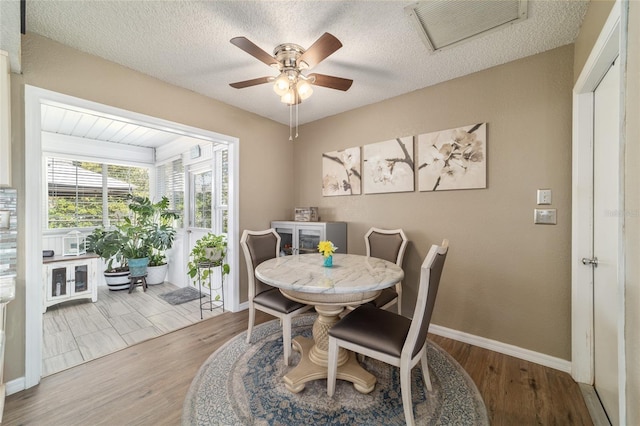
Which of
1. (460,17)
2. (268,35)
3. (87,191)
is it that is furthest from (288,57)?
(87,191)

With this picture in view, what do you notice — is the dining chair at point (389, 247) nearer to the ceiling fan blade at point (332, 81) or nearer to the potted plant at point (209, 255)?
the ceiling fan blade at point (332, 81)

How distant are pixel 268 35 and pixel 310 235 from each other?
2.06 m

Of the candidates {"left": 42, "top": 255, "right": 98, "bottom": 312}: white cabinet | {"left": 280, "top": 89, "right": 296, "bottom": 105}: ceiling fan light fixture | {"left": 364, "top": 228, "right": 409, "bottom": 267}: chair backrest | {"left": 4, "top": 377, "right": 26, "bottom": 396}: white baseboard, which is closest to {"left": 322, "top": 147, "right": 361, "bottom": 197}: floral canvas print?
{"left": 364, "top": 228, "right": 409, "bottom": 267}: chair backrest

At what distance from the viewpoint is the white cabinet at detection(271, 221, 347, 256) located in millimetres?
2984

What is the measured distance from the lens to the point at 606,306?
1570mm

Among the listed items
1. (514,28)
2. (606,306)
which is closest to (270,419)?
(606,306)

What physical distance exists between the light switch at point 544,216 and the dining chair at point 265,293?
6.50 ft

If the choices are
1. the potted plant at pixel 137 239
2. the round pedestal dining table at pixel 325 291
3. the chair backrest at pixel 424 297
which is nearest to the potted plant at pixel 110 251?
the potted plant at pixel 137 239

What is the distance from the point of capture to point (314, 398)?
5.34ft

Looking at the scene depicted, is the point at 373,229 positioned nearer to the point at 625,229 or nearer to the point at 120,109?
the point at 625,229

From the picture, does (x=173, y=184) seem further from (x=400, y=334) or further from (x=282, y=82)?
(x=400, y=334)

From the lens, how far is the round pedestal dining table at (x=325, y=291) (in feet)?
5.01

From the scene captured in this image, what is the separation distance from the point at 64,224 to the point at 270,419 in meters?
4.43

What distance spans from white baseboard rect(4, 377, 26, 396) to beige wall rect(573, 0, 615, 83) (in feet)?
13.5
